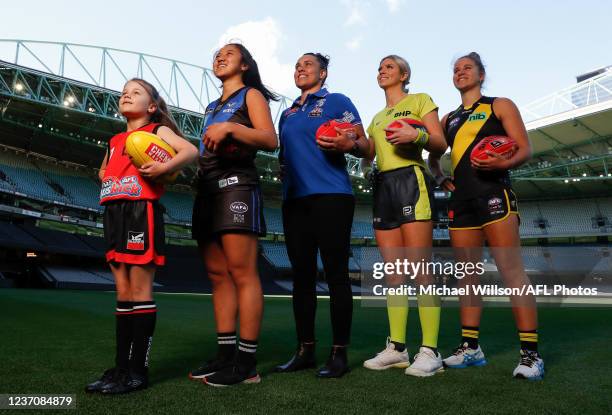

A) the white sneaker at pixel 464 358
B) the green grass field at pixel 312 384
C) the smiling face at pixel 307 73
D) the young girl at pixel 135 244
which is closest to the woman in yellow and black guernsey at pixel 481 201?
the white sneaker at pixel 464 358

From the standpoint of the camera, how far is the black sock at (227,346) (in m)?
2.51

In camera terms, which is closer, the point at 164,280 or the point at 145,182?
the point at 145,182

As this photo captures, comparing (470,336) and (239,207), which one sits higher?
(239,207)

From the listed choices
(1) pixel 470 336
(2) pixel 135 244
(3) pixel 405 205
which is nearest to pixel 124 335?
(2) pixel 135 244

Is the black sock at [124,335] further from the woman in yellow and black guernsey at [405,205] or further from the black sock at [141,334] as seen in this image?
the woman in yellow and black guernsey at [405,205]

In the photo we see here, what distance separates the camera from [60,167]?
31.7m

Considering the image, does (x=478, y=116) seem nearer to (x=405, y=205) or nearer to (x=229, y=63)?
(x=405, y=205)

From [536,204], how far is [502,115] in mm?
36147

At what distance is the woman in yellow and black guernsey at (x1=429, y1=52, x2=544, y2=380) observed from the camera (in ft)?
9.27

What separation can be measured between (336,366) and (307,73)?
1888 millimetres

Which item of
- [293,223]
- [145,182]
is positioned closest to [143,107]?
[145,182]

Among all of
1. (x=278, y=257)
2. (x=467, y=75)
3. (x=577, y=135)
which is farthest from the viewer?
(x=278, y=257)

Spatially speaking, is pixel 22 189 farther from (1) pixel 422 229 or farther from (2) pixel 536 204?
(2) pixel 536 204

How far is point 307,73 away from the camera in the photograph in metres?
3.10
